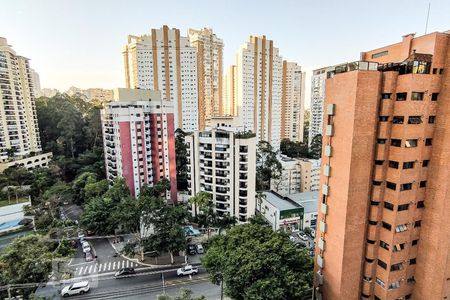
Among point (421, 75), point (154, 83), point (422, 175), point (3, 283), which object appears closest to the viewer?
point (421, 75)

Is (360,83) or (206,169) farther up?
(360,83)

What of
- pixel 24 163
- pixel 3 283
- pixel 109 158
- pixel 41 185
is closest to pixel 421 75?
pixel 3 283

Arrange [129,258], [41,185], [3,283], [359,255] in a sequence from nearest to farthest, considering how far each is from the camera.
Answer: [359,255], [3,283], [129,258], [41,185]

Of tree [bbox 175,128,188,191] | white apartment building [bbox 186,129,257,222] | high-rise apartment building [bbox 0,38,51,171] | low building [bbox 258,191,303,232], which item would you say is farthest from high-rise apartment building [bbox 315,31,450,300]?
high-rise apartment building [bbox 0,38,51,171]

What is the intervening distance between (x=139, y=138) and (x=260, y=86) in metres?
44.8

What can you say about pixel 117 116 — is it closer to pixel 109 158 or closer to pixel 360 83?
pixel 109 158

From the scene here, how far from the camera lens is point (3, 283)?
19016mm

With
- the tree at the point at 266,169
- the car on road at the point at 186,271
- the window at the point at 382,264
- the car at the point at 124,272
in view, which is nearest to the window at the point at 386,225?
the window at the point at 382,264

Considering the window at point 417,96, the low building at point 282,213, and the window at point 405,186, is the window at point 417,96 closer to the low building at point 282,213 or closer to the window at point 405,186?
the window at point 405,186

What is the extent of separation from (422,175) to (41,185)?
2059 inches

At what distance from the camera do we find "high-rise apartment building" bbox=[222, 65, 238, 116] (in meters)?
77.1

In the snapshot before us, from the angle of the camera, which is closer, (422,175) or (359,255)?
(422,175)

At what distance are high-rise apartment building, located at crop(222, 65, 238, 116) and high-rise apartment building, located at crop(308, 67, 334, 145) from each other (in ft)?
94.8

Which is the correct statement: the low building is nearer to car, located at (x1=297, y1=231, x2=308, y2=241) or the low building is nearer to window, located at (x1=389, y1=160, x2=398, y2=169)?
car, located at (x1=297, y1=231, x2=308, y2=241)
